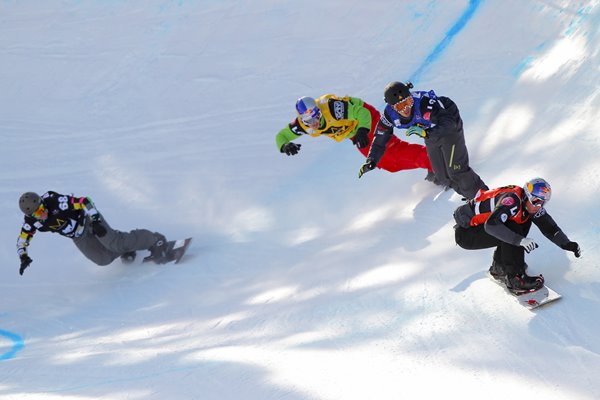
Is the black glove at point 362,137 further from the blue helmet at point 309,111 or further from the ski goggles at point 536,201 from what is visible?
the ski goggles at point 536,201

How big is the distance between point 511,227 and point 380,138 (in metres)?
1.80

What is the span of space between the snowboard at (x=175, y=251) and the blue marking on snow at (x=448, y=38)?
144 inches

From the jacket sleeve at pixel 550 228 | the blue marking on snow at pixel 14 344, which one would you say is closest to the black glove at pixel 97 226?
the blue marking on snow at pixel 14 344

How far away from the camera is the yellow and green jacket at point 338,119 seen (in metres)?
6.21

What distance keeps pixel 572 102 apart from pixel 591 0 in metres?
2.03

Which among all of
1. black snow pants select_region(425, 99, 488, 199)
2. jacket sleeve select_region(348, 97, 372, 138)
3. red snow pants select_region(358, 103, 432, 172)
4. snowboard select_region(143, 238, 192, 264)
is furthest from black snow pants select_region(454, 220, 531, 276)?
snowboard select_region(143, 238, 192, 264)

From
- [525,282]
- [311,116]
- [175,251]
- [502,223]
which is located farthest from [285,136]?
[525,282]

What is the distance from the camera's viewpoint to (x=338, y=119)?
6.24m

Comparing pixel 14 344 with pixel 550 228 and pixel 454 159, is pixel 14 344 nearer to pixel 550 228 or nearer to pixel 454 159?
pixel 454 159

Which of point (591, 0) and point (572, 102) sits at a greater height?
point (591, 0)

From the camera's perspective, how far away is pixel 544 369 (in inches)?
163

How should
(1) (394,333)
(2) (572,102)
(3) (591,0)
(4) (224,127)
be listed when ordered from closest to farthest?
(1) (394,333), (2) (572,102), (3) (591,0), (4) (224,127)

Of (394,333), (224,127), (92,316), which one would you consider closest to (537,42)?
(224,127)

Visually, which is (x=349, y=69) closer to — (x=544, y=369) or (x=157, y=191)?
(x=157, y=191)
